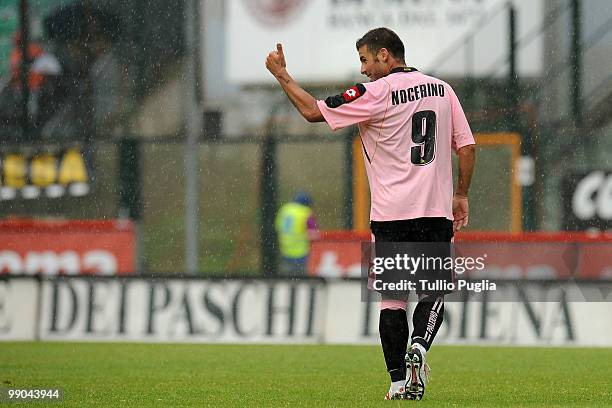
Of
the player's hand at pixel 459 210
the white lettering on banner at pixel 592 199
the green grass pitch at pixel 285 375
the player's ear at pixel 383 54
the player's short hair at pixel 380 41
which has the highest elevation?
the player's short hair at pixel 380 41

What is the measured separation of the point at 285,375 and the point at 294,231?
12.3 meters

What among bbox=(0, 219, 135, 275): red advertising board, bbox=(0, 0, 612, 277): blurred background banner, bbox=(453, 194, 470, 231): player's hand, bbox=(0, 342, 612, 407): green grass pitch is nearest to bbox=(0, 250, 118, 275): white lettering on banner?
bbox=(0, 219, 135, 275): red advertising board

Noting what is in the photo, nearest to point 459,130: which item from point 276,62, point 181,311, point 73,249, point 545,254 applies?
point 276,62

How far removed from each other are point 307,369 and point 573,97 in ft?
38.9

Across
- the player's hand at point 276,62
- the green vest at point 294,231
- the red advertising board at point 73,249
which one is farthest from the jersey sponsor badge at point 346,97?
the green vest at point 294,231

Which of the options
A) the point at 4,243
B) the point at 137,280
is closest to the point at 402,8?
the point at 4,243

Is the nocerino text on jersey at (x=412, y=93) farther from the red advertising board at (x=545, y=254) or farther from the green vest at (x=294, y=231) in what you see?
the green vest at (x=294, y=231)

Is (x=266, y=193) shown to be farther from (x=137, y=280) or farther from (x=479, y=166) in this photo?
(x=137, y=280)

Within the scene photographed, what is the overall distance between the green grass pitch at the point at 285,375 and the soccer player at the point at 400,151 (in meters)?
0.38

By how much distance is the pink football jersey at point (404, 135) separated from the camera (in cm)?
756

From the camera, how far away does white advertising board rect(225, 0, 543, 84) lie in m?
23.3

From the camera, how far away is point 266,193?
78.0 ft

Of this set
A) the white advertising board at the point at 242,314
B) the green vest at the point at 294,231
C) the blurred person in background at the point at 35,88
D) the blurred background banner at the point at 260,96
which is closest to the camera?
the white advertising board at the point at 242,314

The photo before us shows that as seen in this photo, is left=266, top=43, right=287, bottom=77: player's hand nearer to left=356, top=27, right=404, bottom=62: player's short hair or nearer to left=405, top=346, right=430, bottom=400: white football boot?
left=356, top=27, right=404, bottom=62: player's short hair
